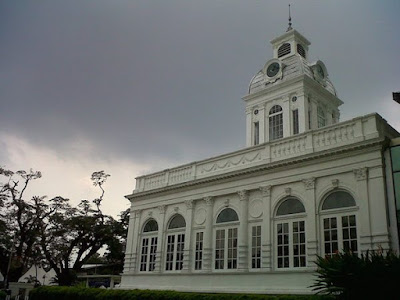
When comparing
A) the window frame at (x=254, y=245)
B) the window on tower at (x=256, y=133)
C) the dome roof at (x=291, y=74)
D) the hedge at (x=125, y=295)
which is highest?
the dome roof at (x=291, y=74)

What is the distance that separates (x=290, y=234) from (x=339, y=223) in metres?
2.70

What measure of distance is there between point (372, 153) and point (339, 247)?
457 centimetres

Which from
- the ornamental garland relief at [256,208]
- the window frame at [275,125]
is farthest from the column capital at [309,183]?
the window frame at [275,125]

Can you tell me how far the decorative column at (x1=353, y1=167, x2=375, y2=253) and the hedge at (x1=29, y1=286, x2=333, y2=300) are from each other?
4.03 m

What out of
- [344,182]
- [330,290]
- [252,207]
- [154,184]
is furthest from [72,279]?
[330,290]

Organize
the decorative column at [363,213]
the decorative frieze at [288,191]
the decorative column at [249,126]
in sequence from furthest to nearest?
the decorative column at [249,126]
the decorative frieze at [288,191]
the decorative column at [363,213]

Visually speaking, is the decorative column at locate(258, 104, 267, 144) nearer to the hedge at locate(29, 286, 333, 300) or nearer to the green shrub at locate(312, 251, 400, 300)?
the hedge at locate(29, 286, 333, 300)

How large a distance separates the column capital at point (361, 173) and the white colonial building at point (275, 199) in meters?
0.05

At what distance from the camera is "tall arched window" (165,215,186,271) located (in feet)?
88.8

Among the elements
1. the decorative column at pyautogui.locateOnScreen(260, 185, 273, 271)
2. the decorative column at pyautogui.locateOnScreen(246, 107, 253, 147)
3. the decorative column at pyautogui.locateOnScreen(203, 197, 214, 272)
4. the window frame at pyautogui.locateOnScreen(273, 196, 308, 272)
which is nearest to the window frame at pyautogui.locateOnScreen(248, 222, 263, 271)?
the decorative column at pyautogui.locateOnScreen(260, 185, 273, 271)

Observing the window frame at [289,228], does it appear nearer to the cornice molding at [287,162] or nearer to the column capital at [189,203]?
the cornice molding at [287,162]

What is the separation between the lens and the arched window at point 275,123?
2950cm

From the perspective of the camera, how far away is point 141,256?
29641 mm

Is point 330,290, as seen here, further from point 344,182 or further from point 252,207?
point 252,207
